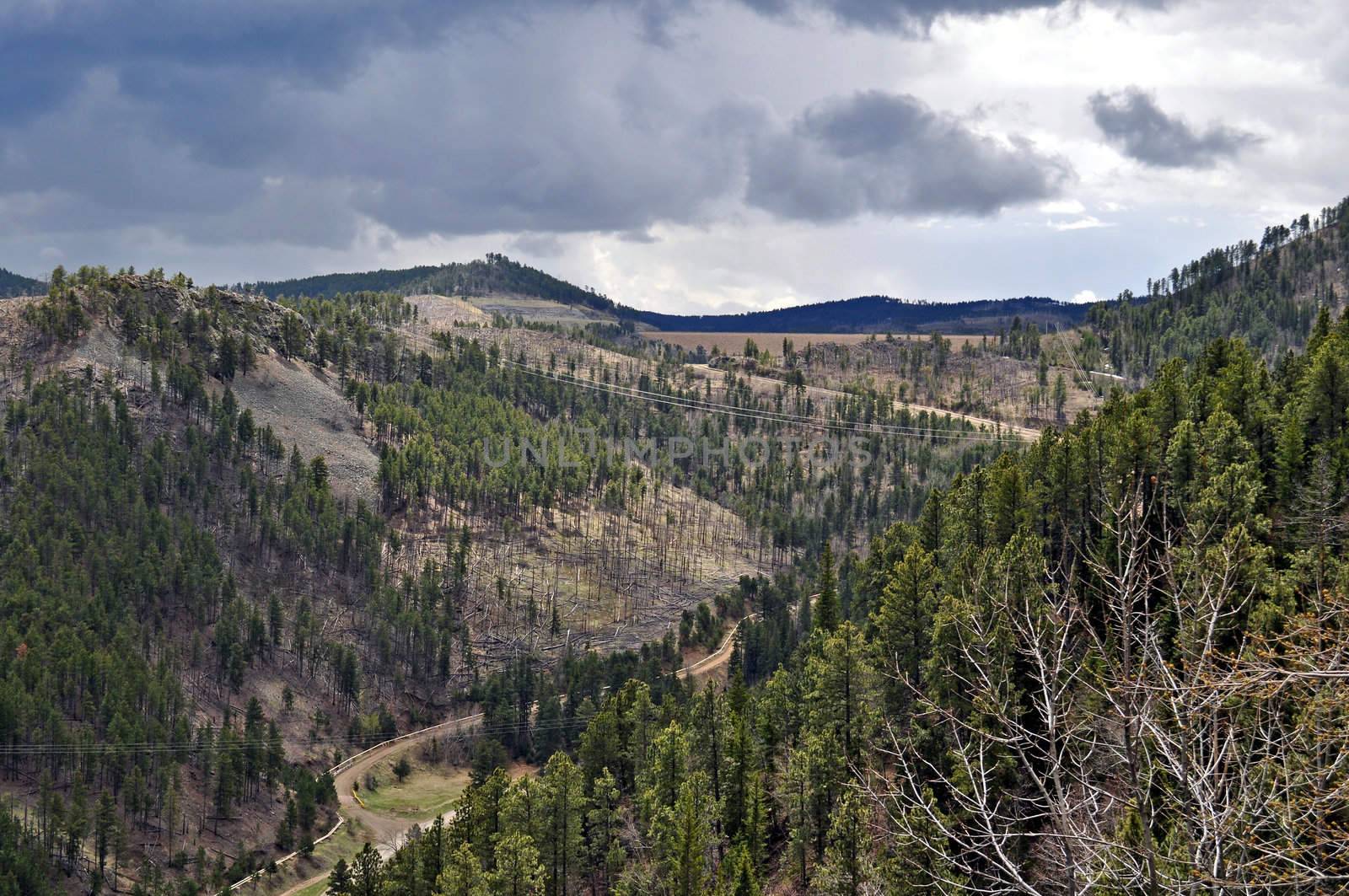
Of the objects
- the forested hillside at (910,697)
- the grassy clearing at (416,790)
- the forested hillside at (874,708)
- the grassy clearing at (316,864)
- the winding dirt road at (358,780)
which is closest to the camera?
the forested hillside at (874,708)

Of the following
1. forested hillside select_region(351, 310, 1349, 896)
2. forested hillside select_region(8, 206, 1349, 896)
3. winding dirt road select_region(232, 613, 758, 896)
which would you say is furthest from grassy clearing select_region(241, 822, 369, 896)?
forested hillside select_region(351, 310, 1349, 896)

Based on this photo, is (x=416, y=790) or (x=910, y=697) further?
(x=416, y=790)

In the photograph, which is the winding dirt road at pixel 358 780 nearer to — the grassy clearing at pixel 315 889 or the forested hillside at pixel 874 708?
the grassy clearing at pixel 315 889

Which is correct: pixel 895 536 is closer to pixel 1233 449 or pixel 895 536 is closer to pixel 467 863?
pixel 1233 449

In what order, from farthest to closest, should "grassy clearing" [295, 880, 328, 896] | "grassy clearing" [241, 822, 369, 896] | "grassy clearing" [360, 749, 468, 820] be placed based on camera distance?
"grassy clearing" [360, 749, 468, 820] → "grassy clearing" [241, 822, 369, 896] → "grassy clearing" [295, 880, 328, 896]

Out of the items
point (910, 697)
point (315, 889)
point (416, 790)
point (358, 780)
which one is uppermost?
point (910, 697)

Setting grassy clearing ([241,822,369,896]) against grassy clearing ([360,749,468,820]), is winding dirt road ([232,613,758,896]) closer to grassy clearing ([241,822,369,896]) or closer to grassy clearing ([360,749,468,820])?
grassy clearing ([241,822,369,896])

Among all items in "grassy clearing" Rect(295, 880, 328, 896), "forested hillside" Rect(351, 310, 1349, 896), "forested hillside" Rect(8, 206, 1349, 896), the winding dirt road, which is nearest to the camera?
"forested hillside" Rect(8, 206, 1349, 896)

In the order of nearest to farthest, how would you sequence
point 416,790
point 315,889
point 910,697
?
point 910,697 → point 315,889 → point 416,790

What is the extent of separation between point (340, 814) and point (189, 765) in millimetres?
22971

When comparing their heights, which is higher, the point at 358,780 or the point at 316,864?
the point at 358,780

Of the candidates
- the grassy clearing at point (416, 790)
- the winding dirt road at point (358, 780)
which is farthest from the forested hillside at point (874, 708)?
the grassy clearing at point (416, 790)

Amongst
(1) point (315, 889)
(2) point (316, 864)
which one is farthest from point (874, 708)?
(2) point (316, 864)

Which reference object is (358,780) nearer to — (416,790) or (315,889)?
(416,790)
